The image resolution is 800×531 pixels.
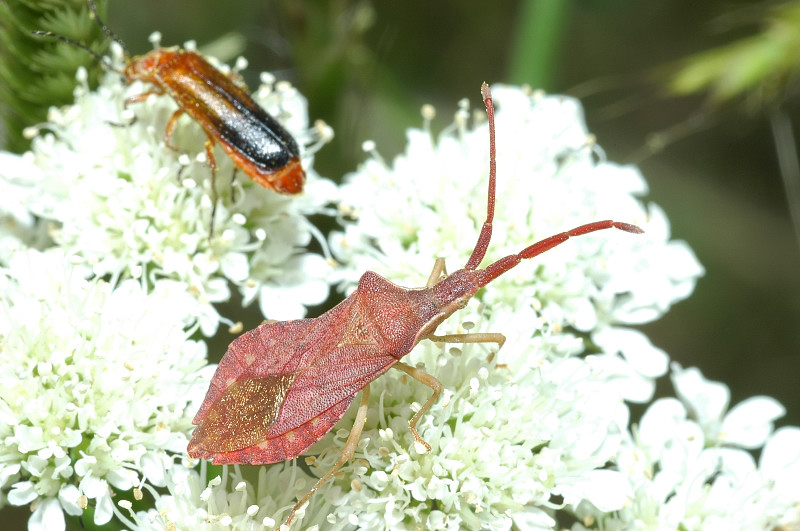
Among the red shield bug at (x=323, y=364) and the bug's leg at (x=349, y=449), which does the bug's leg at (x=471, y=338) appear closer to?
the red shield bug at (x=323, y=364)

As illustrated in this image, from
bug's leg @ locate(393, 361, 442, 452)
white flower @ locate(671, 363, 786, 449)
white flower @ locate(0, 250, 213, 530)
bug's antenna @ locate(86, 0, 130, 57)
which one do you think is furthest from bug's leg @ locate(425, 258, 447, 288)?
bug's antenna @ locate(86, 0, 130, 57)

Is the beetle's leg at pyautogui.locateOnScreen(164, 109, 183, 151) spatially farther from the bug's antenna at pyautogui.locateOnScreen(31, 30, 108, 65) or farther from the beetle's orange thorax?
the bug's antenna at pyautogui.locateOnScreen(31, 30, 108, 65)

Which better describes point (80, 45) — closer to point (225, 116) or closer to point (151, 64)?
point (151, 64)

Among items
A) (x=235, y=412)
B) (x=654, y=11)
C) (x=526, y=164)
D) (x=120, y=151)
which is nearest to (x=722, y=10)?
(x=654, y=11)

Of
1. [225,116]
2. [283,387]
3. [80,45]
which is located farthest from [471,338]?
[80,45]

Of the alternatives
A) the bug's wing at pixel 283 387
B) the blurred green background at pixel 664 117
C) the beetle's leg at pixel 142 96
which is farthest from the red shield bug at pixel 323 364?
the blurred green background at pixel 664 117
